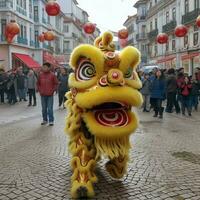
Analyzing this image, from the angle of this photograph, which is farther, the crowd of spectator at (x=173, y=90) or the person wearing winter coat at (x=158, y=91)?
the crowd of spectator at (x=173, y=90)

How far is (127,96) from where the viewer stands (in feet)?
17.1

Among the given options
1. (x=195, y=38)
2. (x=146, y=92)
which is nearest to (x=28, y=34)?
(x=195, y=38)

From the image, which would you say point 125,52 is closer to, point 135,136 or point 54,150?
point 54,150

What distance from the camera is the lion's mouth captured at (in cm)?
530

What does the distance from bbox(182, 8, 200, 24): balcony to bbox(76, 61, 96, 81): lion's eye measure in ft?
105

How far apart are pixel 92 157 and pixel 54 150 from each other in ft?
8.79

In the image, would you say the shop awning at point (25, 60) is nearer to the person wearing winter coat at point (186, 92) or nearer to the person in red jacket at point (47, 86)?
the person wearing winter coat at point (186, 92)

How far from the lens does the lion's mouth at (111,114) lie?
17.4 ft

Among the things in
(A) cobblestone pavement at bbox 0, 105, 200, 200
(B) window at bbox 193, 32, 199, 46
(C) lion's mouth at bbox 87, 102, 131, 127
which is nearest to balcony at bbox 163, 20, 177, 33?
(B) window at bbox 193, 32, 199, 46

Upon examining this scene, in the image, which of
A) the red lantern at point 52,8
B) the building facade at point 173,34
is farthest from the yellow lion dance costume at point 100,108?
the building facade at point 173,34

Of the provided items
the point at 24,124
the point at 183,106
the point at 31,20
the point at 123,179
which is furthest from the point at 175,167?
the point at 31,20

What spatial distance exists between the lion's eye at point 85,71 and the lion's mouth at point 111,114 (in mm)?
434

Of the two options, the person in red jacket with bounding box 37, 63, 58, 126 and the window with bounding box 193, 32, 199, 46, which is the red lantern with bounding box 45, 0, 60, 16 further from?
the window with bounding box 193, 32, 199, 46

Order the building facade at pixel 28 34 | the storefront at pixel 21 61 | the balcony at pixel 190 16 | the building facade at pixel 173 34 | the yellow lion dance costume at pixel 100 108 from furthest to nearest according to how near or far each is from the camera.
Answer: the storefront at pixel 21 61
the building facade at pixel 28 34
the building facade at pixel 173 34
the balcony at pixel 190 16
the yellow lion dance costume at pixel 100 108
